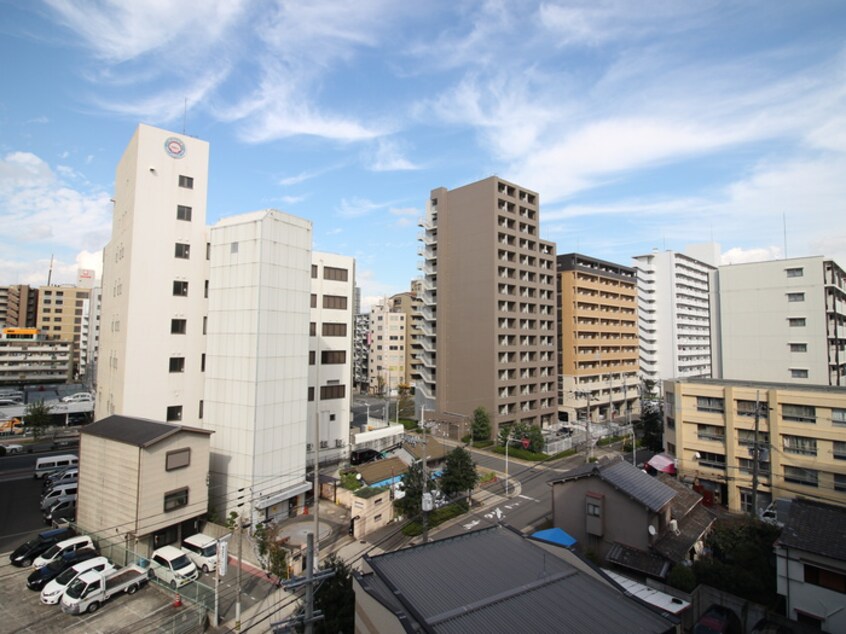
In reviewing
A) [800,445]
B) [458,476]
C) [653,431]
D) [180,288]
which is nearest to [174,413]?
[180,288]

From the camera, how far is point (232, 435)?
28.2 meters

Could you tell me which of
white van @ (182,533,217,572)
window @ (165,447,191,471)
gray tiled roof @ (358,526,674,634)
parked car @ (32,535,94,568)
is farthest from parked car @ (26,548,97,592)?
gray tiled roof @ (358,526,674,634)

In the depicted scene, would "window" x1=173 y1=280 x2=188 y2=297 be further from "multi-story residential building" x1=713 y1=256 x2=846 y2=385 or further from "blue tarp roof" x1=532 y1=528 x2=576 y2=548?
"multi-story residential building" x1=713 y1=256 x2=846 y2=385

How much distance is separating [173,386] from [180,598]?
16.7 m

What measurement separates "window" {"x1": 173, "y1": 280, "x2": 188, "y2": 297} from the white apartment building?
0.22 feet

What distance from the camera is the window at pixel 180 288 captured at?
33.2 metres

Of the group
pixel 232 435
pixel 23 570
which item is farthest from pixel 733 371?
pixel 23 570

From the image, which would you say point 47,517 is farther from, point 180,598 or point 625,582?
point 625,582

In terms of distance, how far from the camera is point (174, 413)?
32812 millimetres

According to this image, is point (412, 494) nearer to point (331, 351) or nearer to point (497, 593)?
point (497, 593)

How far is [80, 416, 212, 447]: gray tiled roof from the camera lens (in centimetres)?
2312

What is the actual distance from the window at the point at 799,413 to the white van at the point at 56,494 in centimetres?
4938

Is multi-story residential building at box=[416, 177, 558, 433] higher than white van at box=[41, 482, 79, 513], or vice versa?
multi-story residential building at box=[416, 177, 558, 433]

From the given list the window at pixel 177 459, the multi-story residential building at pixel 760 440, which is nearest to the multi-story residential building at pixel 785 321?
the multi-story residential building at pixel 760 440
